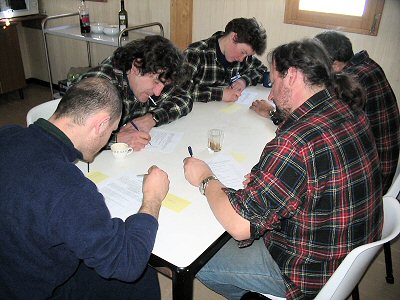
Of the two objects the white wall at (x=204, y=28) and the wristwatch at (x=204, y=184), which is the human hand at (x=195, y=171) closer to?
the wristwatch at (x=204, y=184)

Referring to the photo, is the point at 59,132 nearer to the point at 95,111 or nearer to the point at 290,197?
the point at 95,111

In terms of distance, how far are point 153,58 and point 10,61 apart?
9.87 feet

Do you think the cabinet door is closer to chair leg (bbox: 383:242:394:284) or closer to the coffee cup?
the coffee cup

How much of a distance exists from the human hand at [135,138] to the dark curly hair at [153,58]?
289 mm

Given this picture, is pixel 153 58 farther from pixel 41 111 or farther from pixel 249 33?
pixel 249 33

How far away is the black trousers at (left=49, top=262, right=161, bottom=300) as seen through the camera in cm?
120

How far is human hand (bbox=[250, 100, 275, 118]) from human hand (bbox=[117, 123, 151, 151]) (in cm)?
74

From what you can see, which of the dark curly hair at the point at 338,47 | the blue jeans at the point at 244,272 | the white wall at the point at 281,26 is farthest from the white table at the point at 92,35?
the blue jeans at the point at 244,272

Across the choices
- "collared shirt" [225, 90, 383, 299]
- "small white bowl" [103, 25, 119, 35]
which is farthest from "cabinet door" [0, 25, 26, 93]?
"collared shirt" [225, 90, 383, 299]

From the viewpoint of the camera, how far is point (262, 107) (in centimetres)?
213

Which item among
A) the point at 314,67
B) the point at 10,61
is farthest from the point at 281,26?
the point at 10,61

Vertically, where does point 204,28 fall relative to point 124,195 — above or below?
above

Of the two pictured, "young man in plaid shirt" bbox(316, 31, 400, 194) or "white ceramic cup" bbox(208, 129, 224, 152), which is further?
"young man in plaid shirt" bbox(316, 31, 400, 194)

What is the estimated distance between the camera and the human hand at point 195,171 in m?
1.39
